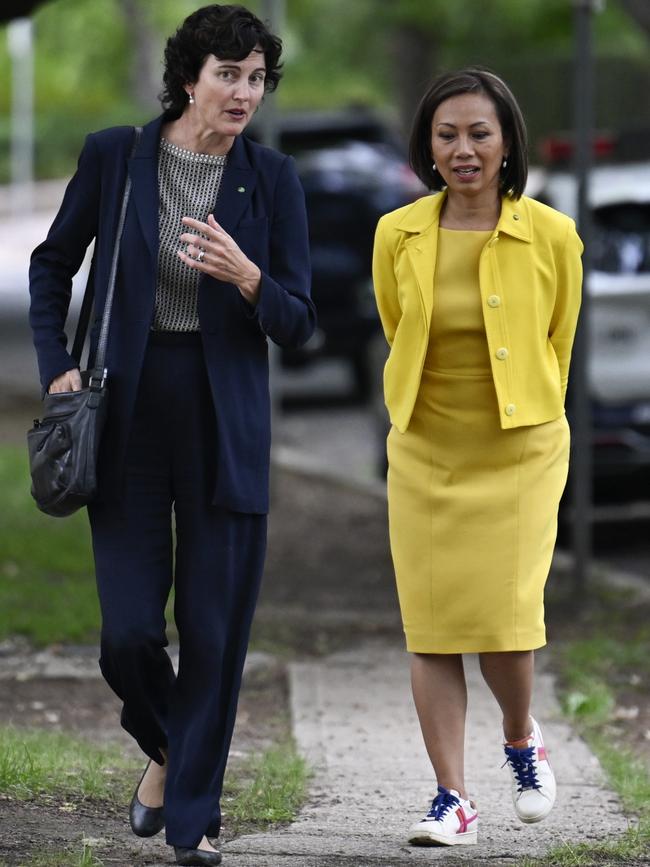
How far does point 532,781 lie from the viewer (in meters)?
4.90

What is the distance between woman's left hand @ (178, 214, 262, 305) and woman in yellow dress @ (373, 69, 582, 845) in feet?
1.68

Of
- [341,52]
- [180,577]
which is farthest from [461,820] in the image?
[341,52]

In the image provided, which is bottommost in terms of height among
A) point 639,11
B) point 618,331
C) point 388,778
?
point 388,778

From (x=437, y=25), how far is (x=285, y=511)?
16.7 metres

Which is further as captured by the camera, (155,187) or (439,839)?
(439,839)

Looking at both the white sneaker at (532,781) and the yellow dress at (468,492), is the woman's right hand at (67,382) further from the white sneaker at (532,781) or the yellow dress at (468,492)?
the white sneaker at (532,781)

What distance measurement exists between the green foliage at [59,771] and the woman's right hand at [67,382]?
126 centimetres

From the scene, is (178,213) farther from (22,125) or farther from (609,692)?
(22,125)

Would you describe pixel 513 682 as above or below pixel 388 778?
above

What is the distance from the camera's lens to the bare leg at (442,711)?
190 inches

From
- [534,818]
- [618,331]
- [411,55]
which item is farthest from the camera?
[411,55]

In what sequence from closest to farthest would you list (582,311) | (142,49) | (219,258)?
1. (219,258)
2. (582,311)
3. (142,49)

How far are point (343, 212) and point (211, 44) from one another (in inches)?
480

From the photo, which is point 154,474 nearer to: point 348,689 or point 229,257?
point 229,257
